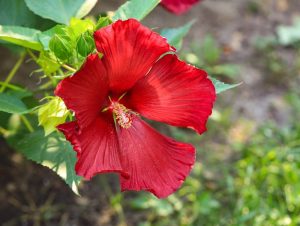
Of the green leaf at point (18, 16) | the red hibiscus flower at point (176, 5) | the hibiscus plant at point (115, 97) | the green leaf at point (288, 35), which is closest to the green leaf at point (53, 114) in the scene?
the hibiscus plant at point (115, 97)

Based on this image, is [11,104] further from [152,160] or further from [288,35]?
[288,35]

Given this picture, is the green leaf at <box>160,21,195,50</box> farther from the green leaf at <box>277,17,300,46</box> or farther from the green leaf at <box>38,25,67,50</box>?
the green leaf at <box>277,17,300,46</box>

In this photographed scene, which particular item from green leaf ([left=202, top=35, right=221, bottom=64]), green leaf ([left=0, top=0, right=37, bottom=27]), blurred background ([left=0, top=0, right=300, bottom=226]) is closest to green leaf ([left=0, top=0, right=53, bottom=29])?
green leaf ([left=0, top=0, right=37, bottom=27])

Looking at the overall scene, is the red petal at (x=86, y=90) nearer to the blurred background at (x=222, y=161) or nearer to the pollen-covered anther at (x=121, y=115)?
the pollen-covered anther at (x=121, y=115)

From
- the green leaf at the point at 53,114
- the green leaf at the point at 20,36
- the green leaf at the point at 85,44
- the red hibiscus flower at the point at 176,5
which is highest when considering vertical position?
the green leaf at the point at 20,36

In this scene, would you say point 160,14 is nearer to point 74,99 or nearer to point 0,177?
point 0,177

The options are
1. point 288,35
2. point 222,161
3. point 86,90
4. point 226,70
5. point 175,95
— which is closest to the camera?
point 86,90

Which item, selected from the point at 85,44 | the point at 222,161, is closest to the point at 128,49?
the point at 85,44
